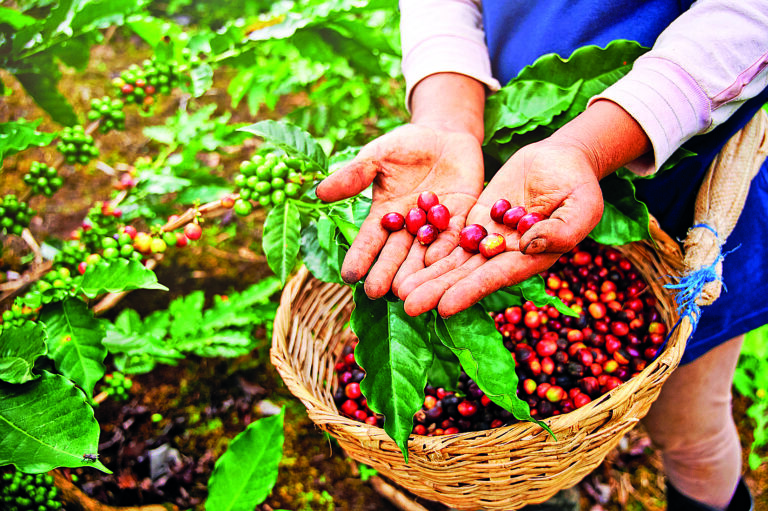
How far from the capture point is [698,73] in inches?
50.6

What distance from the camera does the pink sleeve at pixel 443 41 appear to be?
1796mm

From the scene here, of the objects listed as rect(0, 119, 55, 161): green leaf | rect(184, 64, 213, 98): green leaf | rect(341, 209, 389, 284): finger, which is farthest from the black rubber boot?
rect(0, 119, 55, 161): green leaf

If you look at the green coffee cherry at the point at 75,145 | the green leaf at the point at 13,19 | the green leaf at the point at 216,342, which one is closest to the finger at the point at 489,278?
the green leaf at the point at 216,342

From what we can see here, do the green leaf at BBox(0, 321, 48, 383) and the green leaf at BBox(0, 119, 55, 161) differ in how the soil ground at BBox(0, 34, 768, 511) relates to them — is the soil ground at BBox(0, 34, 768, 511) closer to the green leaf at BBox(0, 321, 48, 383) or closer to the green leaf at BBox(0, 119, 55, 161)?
the green leaf at BBox(0, 321, 48, 383)

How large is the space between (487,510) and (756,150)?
1.44 m

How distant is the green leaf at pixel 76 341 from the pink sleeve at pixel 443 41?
1395mm

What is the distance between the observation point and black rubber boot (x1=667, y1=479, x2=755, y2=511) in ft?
6.60

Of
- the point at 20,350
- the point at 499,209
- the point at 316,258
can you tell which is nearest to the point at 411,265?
the point at 499,209

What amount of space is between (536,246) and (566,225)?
92 millimetres

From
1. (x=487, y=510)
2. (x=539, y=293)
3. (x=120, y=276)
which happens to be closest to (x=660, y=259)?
(x=539, y=293)

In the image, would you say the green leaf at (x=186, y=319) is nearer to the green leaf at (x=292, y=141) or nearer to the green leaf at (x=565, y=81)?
the green leaf at (x=292, y=141)

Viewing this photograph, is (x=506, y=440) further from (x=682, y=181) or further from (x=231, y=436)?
(x=231, y=436)

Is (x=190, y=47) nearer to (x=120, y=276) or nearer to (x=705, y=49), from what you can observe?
(x=120, y=276)

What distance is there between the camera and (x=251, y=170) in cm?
172
